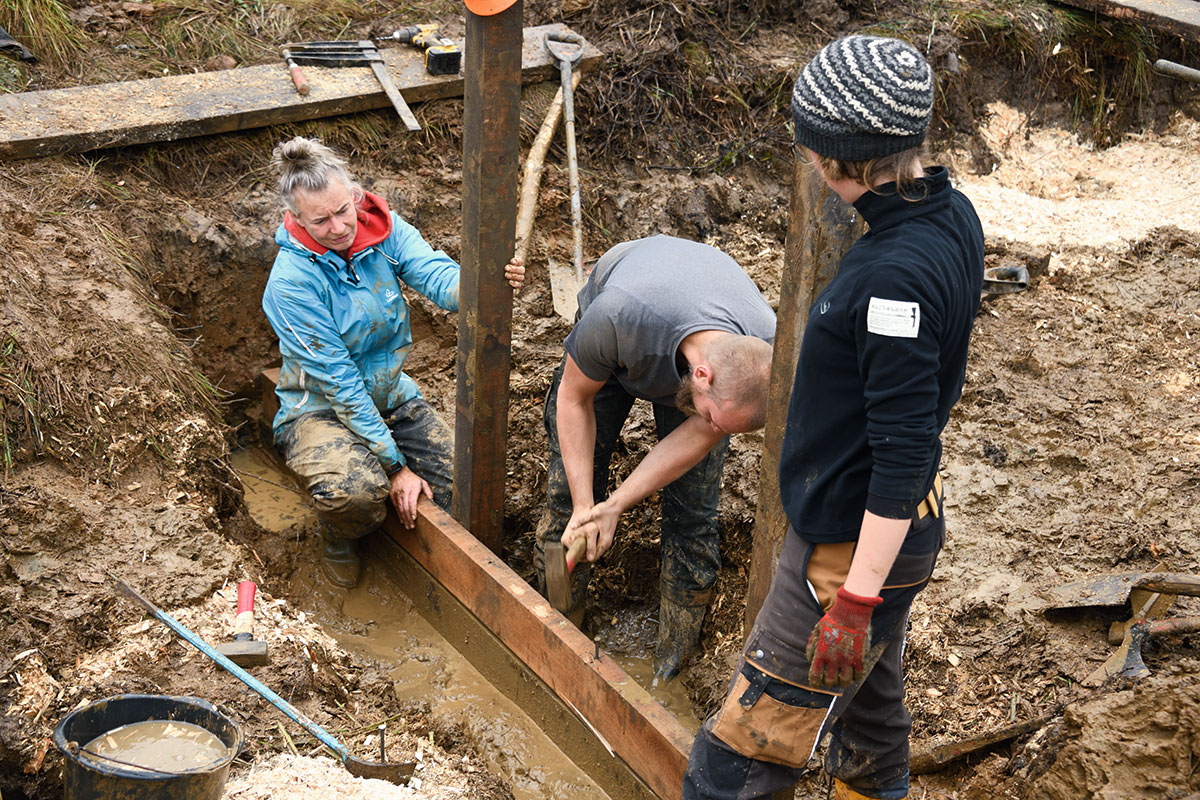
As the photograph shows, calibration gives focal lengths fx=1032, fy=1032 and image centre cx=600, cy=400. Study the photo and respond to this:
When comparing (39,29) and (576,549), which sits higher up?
(39,29)

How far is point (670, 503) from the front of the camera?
3.70 m

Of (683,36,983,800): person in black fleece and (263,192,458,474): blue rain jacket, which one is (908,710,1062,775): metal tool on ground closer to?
(683,36,983,800): person in black fleece

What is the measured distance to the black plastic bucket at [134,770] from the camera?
232cm

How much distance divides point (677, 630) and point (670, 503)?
1.73 feet

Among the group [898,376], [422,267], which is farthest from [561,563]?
[898,376]

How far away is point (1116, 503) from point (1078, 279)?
191 cm

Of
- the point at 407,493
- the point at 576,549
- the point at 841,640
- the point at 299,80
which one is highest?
the point at 841,640

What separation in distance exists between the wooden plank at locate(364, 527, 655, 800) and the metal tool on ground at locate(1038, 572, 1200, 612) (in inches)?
58.2

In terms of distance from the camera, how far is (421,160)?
545 cm

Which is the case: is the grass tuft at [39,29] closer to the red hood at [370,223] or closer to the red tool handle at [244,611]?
the red hood at [370,223]

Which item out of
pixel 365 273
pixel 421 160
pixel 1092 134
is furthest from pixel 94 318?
pixel 1092 134

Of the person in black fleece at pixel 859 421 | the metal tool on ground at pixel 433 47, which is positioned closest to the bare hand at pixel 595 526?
the person in black fleece at pixel 859 421

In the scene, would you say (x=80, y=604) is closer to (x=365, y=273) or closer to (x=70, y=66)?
(x=365, y=273)

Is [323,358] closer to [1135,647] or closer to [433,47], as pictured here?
[433,47]
